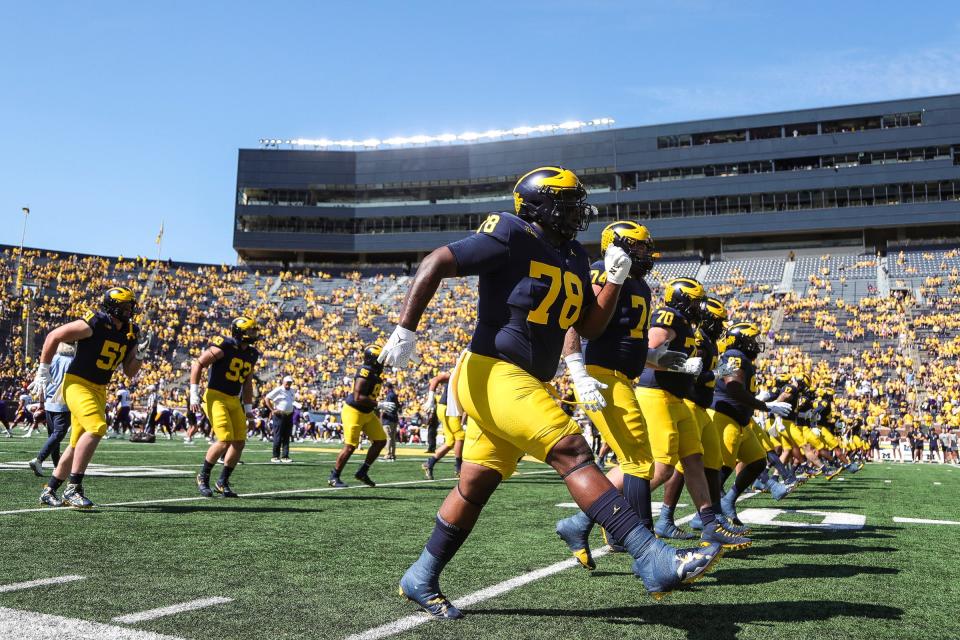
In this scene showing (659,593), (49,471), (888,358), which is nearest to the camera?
(659,593)

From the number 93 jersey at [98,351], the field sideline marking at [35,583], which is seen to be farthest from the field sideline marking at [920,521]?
the number 93 jersey at [98,351]

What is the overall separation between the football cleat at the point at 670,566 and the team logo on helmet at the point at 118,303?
6.05m

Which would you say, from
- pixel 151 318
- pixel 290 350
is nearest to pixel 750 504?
pixel 290 350

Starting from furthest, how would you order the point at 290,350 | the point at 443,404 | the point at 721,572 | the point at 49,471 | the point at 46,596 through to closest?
1. the point at 290,350
2. the point at 443,404
3. the point at 49,471
4. the point at 721,572
5. the point at 46,596

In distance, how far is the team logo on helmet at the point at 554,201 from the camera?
388 centimetres

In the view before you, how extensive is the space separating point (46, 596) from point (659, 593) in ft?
9.50

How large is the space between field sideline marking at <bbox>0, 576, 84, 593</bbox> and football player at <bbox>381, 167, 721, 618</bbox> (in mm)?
1849

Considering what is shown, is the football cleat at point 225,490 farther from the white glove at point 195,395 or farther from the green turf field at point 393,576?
the white glove at point 195,395

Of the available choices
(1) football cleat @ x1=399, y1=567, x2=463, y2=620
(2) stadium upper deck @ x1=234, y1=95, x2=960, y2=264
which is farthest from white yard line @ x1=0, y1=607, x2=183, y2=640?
(2) stadium upper deck @ x1=234, y1=95, x2=960, y2=264

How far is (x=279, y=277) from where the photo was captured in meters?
59.6

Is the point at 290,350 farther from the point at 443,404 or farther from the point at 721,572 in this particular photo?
the point at 721,572

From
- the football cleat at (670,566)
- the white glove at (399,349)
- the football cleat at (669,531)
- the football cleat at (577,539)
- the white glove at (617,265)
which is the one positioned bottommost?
the football cleat at (669,531)

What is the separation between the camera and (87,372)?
24.1ft

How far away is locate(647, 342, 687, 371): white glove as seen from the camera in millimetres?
5328
